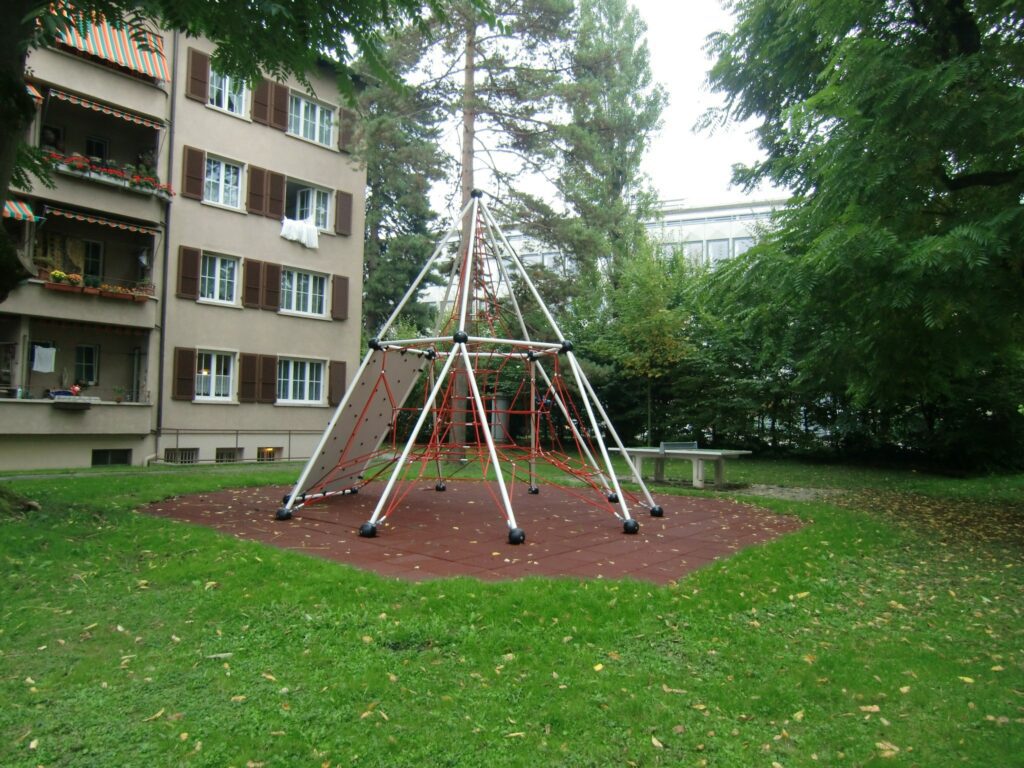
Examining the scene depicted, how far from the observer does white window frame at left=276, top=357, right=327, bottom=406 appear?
2330cm

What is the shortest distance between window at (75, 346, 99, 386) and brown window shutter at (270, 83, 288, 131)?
323 inches

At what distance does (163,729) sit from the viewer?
3.51 meters

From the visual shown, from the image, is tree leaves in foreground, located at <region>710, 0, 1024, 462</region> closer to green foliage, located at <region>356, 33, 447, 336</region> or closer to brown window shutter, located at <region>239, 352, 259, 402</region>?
green foliage, located at <region>356, 33, 447, 336</region>

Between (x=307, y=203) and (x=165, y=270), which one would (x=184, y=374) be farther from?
(x=307, y=203)

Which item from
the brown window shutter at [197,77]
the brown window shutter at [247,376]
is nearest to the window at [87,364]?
the brown window shutter at [247,376]

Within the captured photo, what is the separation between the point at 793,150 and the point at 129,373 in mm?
16978

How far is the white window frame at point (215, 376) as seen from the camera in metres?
21.3

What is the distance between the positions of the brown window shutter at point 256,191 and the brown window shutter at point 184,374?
4576 mm

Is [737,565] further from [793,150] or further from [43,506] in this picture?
[793,150]

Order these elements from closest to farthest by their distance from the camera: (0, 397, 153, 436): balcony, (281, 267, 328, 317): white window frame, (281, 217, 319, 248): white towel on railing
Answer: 1. (0, 397, 153, 436): balcony
2. (281, 217, 319, 248): white towel on railing
3. (281, 267, 328, 317): white window frame

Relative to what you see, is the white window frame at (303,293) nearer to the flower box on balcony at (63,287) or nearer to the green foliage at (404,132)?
the green foliage at (404,132)

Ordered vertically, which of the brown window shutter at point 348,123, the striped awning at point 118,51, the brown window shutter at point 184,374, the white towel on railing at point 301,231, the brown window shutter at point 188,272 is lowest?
the brown window shutter at point 184,374

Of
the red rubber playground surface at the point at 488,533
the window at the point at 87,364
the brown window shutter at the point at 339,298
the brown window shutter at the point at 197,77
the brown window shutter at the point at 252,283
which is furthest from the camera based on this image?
the brown window shutter at the point at 339,298

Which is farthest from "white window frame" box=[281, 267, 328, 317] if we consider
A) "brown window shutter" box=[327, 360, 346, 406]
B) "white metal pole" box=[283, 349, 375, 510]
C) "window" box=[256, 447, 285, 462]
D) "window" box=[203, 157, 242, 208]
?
"white metal pole" box=[283, 349, 375, 510]
